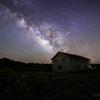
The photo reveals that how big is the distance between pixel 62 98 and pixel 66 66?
47.0ft

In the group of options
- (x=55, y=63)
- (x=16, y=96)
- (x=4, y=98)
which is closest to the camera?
(x=4, y=98)

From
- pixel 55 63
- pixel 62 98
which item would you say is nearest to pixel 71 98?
pixel 62 98

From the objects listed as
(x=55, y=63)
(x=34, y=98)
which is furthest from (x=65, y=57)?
(x=34, y=98)

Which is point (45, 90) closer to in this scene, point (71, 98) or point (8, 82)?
point (71, 98)

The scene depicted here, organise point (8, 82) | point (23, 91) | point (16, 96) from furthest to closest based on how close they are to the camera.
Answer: point (8, 82) < point (23, 91) < point (16, 96)

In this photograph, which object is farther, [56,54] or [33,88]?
[56,54]

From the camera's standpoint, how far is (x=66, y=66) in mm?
18703

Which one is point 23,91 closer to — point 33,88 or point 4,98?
point 33,88

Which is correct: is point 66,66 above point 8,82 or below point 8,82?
above

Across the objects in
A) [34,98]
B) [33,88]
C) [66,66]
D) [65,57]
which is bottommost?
[34,98]

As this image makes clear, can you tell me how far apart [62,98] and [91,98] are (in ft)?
7.68

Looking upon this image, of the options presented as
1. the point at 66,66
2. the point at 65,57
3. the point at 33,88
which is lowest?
the point at 33,88

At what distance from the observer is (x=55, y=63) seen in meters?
21.6

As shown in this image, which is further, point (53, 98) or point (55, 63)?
point (55, 63)
